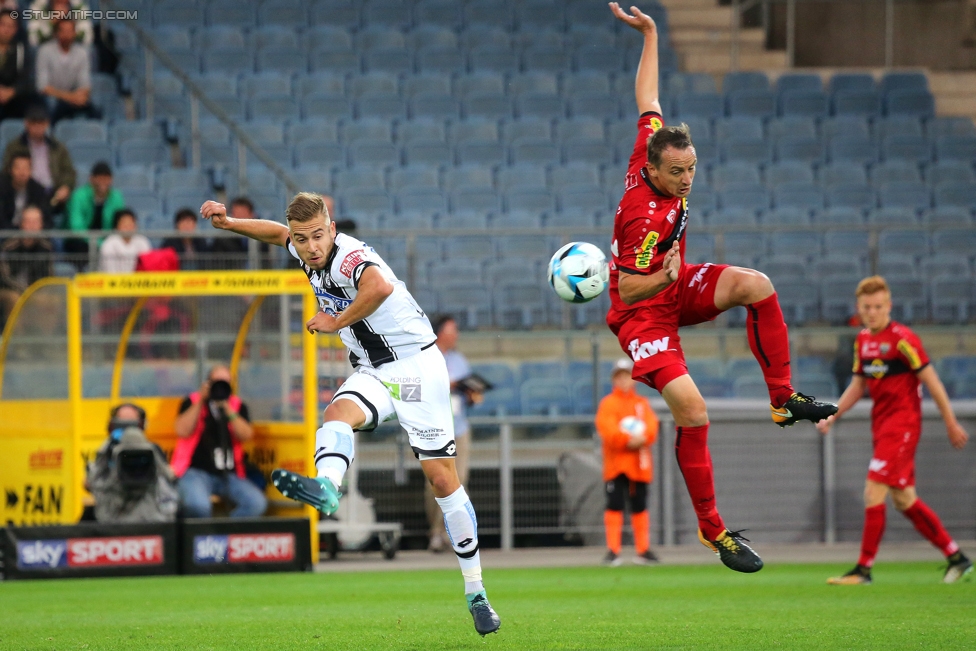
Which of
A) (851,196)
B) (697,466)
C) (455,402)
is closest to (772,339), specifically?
(697,466)

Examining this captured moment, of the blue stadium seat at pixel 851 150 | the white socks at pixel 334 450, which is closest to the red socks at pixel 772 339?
the white socks at pixel 334 450

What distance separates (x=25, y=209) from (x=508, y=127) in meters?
7.32

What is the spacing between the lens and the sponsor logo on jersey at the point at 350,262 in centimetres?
666

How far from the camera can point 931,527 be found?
406 inches

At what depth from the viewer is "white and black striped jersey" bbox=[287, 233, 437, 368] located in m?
6.74

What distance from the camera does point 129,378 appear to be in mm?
13023

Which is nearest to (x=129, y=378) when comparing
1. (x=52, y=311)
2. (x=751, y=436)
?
(x=52, y=311)

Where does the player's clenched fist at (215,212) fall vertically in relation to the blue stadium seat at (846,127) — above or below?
below

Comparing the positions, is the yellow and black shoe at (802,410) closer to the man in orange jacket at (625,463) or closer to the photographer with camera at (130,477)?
the man in orange jacket at (625,463)

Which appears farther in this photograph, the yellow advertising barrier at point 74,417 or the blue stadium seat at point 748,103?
the blue stadium seat at point 748,103

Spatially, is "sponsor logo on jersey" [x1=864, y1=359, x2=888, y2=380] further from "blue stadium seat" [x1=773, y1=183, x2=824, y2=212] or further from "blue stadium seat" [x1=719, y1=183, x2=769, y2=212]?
"blue stadium seat" [x1=773, y1=183, x2=824, y2=212]

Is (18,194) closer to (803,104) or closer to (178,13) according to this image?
(178,13)

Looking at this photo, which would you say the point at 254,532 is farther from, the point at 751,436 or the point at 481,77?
the point at 481,77

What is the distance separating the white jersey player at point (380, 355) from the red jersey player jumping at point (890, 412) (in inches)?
170
